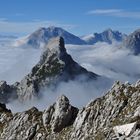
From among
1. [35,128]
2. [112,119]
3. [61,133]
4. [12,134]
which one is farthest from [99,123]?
[12,134]

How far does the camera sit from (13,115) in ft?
511

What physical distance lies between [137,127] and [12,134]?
68.3 meters

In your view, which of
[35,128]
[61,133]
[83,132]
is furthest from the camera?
[35,128]

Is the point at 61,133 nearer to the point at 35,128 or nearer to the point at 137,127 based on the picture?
the point at 35,128

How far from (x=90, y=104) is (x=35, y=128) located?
2029 centimetres

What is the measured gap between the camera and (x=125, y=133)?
83062 millimetres

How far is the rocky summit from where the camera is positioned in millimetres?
115613

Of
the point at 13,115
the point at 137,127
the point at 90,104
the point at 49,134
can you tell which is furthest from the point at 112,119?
the point at 13,115

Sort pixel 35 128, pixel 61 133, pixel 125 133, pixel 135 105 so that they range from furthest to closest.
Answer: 1. pixel 35 128
2. pixel 61 133
3. pixel 135 105
4. pixel 125 133

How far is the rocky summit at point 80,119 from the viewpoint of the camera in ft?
379

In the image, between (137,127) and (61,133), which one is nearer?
(137,127)

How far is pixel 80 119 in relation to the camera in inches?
5002

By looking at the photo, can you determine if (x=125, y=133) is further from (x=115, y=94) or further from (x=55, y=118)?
(x=55, y=118)

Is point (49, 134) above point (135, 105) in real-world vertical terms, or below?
below
